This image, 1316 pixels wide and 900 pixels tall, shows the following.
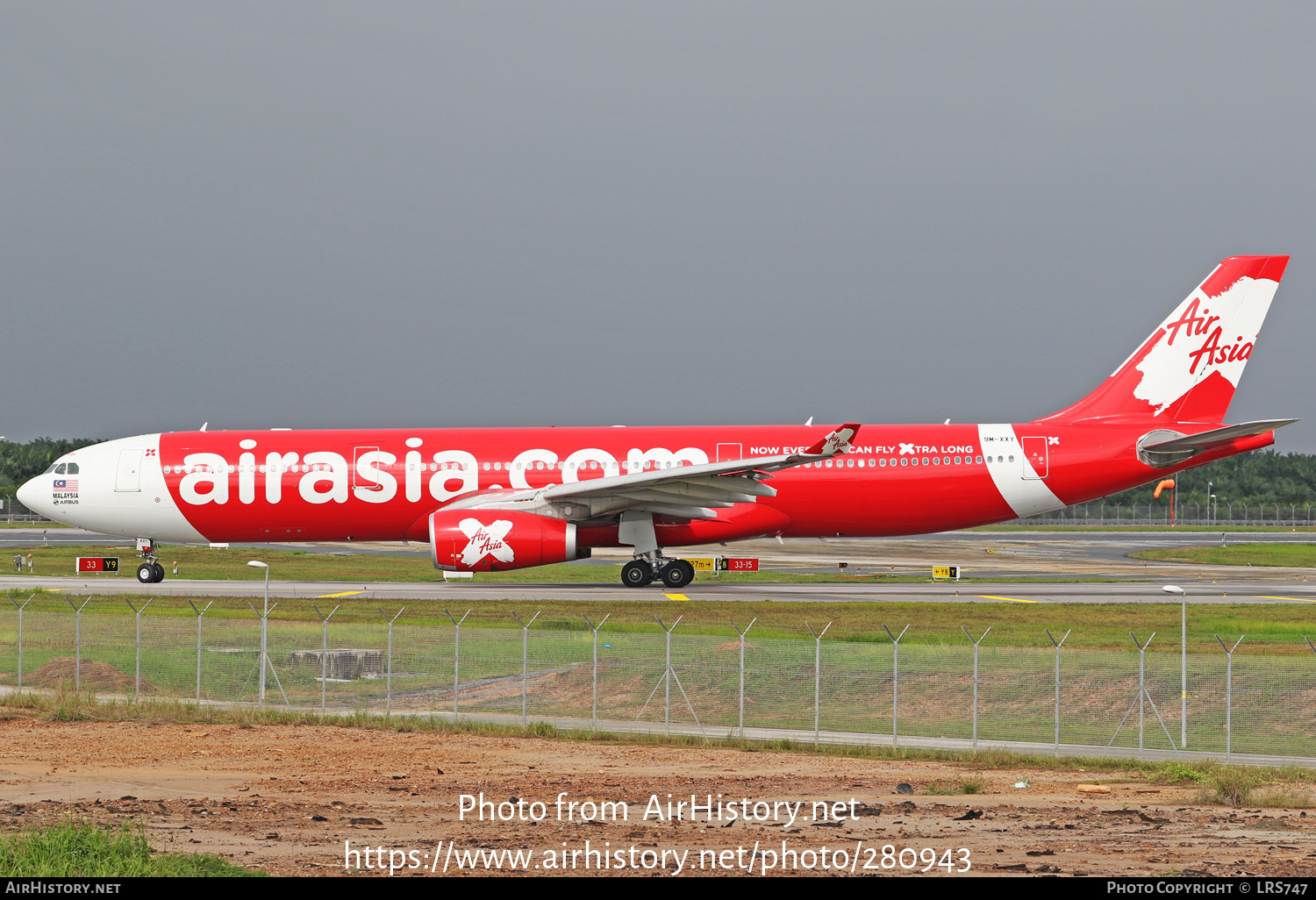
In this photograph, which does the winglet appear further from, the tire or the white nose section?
the white nose section

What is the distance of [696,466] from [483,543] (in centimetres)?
592

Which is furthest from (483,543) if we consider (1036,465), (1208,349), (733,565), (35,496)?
(1208,349)

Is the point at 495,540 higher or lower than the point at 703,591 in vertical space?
higher

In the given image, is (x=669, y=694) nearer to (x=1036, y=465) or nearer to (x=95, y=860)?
(x=95, y=860)

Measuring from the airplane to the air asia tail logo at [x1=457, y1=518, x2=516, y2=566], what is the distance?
1.10m

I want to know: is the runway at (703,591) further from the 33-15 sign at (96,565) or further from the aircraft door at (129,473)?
the aircraft door at (129,473)

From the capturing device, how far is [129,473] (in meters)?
36.2

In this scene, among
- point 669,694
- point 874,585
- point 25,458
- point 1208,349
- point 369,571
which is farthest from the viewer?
point 25,458

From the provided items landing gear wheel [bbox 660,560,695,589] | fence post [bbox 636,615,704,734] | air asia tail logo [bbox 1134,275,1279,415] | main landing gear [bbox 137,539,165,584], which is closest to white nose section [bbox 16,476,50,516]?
main landing gear [bbox 137,539,165,584]

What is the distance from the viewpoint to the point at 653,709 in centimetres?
2033

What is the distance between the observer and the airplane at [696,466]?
34.3 m

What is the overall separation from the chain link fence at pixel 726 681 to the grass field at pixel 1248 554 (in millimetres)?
33896

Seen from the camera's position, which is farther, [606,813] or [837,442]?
[837,442]

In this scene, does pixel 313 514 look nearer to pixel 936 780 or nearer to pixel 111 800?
pixel 111 800
